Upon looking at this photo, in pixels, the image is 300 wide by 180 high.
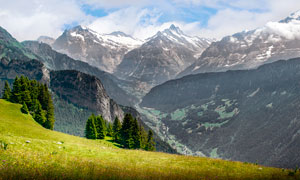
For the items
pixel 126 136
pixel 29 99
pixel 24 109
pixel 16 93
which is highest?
pixel 16 93

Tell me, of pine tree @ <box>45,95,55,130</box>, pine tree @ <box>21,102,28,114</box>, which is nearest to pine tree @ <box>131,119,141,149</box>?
pine tree @ <box>45,95,55,130</box>

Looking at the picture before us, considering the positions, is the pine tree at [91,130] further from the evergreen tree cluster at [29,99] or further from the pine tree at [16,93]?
the pine tree at [16,93]

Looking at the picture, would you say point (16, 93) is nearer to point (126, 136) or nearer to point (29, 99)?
point (29, 99)

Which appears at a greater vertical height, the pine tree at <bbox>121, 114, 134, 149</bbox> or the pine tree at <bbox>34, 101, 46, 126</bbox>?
the pine tree at <bbox>34, 101, 46, 126</bbox>

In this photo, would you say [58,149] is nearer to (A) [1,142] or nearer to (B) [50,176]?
(A) [1,142]

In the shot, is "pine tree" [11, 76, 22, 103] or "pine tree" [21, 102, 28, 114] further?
"pine tree" [11, 76, 22, 103]

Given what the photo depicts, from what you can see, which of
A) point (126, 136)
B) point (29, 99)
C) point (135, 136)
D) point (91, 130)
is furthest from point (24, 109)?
point (135, 136)

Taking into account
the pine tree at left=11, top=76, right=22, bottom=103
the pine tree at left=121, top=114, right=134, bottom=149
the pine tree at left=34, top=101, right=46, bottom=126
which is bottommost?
the pine tree at left=121, top=114, right=134, bottom=149

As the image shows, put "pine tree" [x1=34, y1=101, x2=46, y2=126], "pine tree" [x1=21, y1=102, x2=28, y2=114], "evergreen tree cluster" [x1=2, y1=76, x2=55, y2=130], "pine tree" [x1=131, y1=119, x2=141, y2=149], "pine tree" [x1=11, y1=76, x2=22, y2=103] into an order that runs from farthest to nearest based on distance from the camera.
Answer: "pine tree" [x1=131, y1=119, x2=141, y2=149] → "pine tree" [x1=34, y1=101, x2=46, y2=126] → "evergreen tree cluster" [x1=2, y1=76, x2=55, y2=130] → "pine tree" [x1=11, y1=76, x2=22, y2=103] → "pine tree" [x1=21, y1=102, x2=28, y2=114]

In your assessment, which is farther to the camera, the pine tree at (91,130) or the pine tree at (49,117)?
the pine tree at (49,117)

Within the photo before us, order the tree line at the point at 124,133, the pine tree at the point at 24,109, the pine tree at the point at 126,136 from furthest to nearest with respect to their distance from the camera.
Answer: the tree line at the point at 124,133, the pine tree at the point at 126,136, the pine tree at the point at 24,109

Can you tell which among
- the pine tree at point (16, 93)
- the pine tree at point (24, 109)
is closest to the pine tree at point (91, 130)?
the pine tree at point (24, 109)

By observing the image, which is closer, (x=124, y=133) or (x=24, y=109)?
(x=24, y=109)

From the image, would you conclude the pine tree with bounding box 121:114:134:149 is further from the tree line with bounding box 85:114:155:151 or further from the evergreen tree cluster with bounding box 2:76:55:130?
the evergreen tree cluster with bounding box 2:76:55:130
